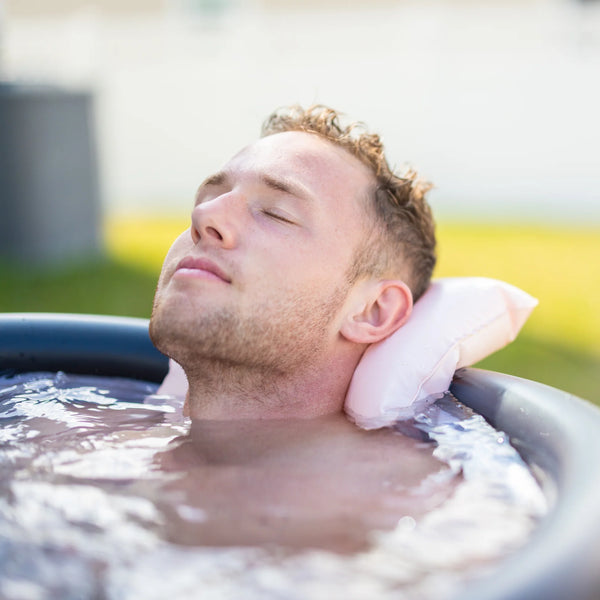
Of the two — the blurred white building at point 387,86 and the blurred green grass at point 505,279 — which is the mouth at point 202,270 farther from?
the blurred white building at point 387,86

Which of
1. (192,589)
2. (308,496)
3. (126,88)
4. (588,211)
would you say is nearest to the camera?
(192,589)

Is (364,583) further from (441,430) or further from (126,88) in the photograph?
(126,88)

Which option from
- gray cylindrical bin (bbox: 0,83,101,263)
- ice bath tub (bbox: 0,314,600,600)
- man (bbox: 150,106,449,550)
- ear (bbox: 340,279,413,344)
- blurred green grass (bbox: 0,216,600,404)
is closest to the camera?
ice bath tub (bbox: 0,314,600,600)

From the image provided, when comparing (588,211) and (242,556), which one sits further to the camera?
(588,211)

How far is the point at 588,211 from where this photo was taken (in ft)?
31.5

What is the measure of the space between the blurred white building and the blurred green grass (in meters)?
2.33

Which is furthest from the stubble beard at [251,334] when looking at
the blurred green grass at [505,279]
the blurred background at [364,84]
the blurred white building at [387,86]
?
the blurred white building at [387,86]

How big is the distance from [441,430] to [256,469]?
420 mm

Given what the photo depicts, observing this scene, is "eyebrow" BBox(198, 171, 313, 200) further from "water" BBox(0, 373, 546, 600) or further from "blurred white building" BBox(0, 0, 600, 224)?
"blurred white building" BBox(0, 0, 600, 224)

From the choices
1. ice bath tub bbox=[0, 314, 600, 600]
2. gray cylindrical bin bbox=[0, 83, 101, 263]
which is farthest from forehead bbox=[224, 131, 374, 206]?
gray cylindrical bin bbox=[0, 83, 101, 263]

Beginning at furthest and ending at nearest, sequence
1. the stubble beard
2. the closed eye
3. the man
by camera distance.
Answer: the closed eye
the stubble beard
the man

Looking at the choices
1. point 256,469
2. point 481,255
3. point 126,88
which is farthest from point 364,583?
point 126,88

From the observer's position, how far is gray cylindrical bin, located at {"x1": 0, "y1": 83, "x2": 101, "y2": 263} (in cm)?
586

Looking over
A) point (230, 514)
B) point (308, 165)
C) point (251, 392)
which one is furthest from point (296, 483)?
point (308, 165)
